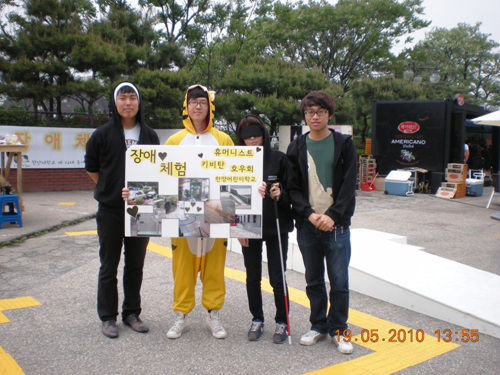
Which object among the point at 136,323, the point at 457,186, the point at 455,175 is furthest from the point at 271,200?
the point at 455,175

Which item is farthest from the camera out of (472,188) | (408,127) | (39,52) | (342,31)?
(342,31)

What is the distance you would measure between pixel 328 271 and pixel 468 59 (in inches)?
2064

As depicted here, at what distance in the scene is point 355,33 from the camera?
1189 inches

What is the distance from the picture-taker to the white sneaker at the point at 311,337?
356 centimetres

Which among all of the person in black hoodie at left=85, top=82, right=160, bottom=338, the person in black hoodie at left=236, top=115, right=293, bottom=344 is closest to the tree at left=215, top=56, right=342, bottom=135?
the person in black hoodie at left=85, top=82, right=160, bottom=338

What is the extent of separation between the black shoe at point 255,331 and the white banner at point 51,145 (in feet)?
37.1

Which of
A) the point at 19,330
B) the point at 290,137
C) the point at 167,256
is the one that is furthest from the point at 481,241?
the point at 290,137

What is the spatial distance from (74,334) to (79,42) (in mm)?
12076

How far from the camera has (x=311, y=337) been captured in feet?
11.8

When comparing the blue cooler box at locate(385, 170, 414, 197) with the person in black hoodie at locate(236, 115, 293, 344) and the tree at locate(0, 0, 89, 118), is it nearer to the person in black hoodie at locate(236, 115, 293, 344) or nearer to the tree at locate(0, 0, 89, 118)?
the tree at locate(0, 0, 89, 118)

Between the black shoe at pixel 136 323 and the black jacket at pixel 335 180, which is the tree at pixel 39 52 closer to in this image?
the black shoe at pixel 136 323

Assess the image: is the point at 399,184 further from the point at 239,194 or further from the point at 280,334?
→ the point at 239,194


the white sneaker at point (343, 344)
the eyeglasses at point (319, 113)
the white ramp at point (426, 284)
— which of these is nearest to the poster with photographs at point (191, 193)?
the eyeglasses at point (319, 113)

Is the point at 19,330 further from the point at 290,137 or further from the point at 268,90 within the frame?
the point at 268,90
